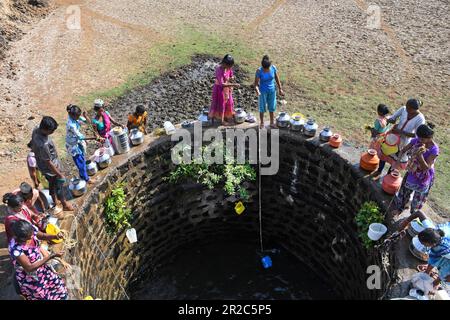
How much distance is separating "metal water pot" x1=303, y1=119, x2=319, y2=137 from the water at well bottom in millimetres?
2918

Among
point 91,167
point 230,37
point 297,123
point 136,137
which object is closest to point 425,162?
point 297,123

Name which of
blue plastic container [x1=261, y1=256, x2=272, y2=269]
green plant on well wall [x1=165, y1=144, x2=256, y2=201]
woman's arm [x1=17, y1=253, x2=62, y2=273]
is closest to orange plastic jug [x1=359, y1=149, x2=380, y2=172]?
green plant on well wall [x1=165, y1=144, x2=256, y2=201]

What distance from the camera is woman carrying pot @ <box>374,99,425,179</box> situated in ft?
21.3

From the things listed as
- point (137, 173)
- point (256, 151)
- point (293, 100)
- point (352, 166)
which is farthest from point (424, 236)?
point (293, 100)

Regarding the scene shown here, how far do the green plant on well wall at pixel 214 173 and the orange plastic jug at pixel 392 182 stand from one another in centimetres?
279

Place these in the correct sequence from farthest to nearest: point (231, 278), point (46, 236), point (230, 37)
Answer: point (230, 37) < point (231, 278) < point (46, 236)

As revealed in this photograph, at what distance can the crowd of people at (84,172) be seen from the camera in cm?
522

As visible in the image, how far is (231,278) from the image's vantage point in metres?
8.83

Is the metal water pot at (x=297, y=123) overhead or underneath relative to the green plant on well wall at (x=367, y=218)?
overhead

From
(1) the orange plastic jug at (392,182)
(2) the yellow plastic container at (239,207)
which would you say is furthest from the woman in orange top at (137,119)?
(1) the orange plastic jug at (392,182)

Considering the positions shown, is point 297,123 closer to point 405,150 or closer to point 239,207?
point 239,207

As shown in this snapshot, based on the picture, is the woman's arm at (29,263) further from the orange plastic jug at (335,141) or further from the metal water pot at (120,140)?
the orange plastic jug at (335,141)

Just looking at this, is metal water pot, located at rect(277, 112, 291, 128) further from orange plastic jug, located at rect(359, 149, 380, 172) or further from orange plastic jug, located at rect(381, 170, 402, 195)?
orange plastic jug, located at rect(381, 170, 402, 195)

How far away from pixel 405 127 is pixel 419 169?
95cm
